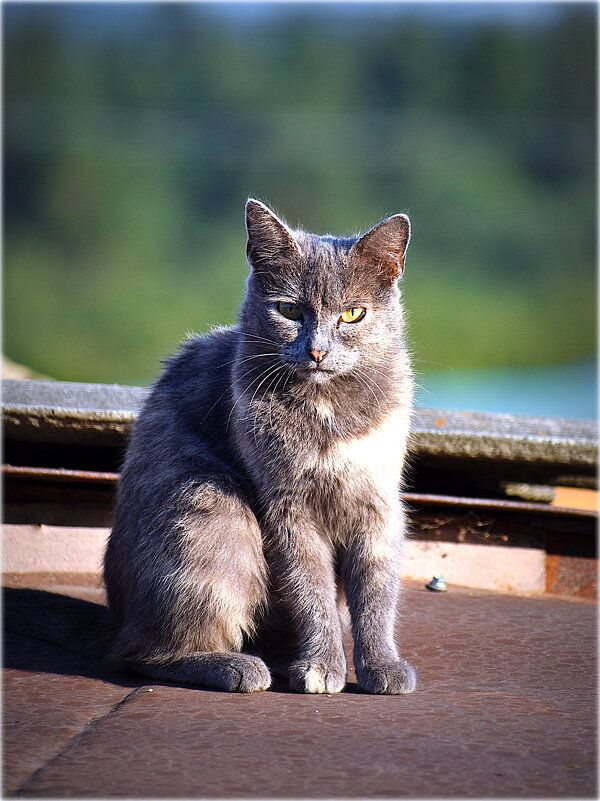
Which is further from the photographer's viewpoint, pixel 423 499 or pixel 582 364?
pixel 582 364

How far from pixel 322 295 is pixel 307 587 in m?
0.58

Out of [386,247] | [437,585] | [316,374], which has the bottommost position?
Answer: [437,585]

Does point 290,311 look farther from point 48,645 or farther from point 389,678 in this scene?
point 48,645

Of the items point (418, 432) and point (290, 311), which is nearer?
point (290, 311)

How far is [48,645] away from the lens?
1901 millimetres

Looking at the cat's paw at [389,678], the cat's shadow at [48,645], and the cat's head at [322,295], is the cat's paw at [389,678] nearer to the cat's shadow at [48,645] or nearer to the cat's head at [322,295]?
the cat's shadow at [48,645]

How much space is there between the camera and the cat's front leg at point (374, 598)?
1.71 meters

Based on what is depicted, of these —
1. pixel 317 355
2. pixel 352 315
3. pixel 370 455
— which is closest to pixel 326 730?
pixel 370 455

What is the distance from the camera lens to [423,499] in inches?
94.0

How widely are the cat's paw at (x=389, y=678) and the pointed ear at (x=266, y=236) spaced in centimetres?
83

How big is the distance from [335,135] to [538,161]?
2187 millimetres

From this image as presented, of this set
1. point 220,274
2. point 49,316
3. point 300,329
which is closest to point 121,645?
point 300,329

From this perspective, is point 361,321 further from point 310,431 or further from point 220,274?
point 220,274

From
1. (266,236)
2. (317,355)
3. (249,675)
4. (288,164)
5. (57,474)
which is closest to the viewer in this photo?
(249,675)
